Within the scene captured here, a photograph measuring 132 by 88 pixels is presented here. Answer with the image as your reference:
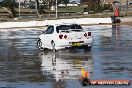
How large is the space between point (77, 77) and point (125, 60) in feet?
17.3

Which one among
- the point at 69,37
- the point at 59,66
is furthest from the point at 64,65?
the point at 69,37

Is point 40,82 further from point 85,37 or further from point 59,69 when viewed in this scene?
point 85,37

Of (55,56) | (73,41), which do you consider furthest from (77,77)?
(73,41)

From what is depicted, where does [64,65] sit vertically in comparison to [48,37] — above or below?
below

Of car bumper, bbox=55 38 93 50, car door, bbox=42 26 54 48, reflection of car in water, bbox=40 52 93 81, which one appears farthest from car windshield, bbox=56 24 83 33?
reflection of car in water, bbox=40 52 93 81

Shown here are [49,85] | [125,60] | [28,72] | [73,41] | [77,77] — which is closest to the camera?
[49,85]

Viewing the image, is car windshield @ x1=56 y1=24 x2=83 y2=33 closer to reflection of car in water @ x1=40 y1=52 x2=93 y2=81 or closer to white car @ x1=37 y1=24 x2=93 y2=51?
white car @ x1=37 y1=24 x2=93 y2=51

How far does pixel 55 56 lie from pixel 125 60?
12.3 ft

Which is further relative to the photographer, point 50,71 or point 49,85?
point 50,71

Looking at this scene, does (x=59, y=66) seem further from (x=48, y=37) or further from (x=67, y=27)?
(x=48, y=37)

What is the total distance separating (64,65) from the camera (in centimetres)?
1845

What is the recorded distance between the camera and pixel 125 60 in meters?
19.9

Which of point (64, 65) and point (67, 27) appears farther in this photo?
point (67, 27)

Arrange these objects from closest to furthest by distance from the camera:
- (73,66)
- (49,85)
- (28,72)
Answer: (49,85), (28,72), (73,66)
